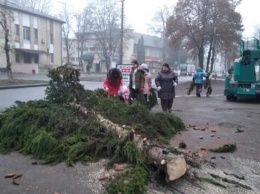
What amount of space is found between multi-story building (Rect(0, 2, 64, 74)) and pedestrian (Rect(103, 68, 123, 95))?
37.1m

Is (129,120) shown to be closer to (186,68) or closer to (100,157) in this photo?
(100,157)

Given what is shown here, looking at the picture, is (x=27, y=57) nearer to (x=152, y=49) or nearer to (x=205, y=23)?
(x=205, y=23)

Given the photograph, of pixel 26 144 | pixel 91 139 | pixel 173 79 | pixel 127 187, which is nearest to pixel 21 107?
pixel 26 144

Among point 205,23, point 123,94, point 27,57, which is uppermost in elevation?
point 205,23

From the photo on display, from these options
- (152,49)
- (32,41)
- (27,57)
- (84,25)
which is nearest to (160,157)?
(27,57)

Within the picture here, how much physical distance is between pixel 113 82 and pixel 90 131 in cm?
296

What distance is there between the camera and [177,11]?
35031mm

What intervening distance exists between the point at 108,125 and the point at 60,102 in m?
2.21

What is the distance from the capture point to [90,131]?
19.8 ft

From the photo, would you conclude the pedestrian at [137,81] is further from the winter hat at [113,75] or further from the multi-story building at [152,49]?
the multi-story building at [152,49]

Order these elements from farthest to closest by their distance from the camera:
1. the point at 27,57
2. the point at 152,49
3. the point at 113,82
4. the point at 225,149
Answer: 1. the point at 152,49
2. the point at 27,57
3. the point at 113,82
4. the point at 225,149

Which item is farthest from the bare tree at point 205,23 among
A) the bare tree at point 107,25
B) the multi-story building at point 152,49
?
the multi-story building at point 152,49

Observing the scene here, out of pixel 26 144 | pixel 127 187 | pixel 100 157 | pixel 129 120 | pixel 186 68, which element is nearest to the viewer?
pixel 127 187

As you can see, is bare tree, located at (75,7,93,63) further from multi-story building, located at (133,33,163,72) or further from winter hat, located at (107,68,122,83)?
winter hat, located at (107,68,122,83)
